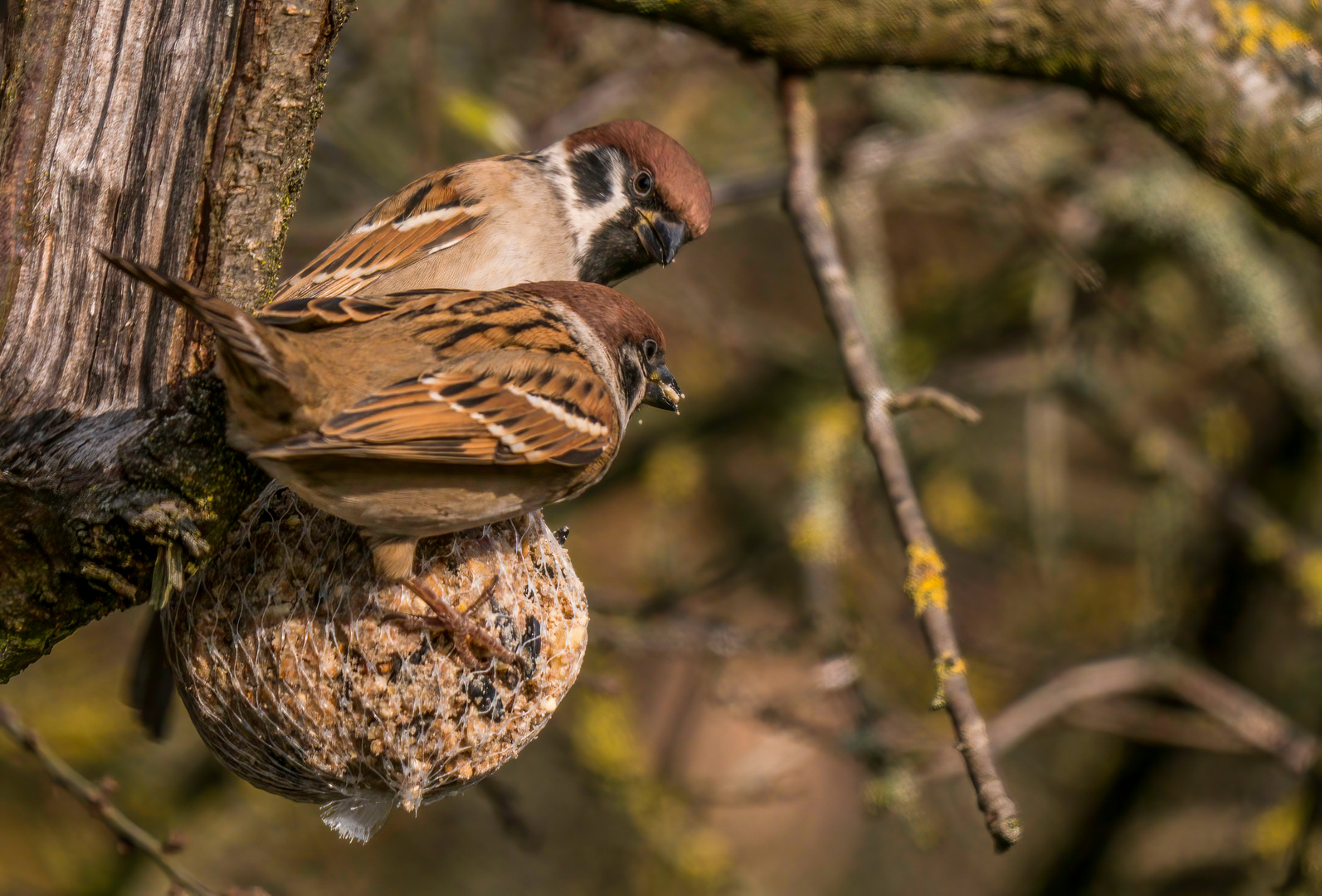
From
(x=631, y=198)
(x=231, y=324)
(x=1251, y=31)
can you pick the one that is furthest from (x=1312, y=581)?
(x=231, y=324)

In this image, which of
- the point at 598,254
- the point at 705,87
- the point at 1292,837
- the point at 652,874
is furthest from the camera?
the point at 705,87

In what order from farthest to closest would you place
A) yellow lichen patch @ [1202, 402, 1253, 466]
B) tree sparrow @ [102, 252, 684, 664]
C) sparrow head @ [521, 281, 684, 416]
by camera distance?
yellow lichen patch @ [1202, 402, 1253, 466]
sparrow head @ [521, 281, 684, 416]
tree sparrow @ [102, 252, 684, 664]

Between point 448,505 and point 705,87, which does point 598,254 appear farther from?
point 705,87

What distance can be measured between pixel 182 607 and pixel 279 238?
2.56 ft

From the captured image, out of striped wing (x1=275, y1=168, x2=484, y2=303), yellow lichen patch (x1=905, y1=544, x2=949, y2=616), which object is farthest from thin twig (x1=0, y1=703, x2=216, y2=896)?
yellow lichen patch (x1=905, y1=544, x2=949, y2=616)

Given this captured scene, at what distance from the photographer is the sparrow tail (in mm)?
1826

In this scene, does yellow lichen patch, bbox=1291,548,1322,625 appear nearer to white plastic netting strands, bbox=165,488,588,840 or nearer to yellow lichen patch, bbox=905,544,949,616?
yellow lichen patch, bbox=905,544,949,616

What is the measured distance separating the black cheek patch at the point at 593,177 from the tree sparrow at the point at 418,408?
782mm

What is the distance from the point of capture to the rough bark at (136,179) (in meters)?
2.20

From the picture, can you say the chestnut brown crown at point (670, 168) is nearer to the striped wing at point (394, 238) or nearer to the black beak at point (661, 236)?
the black beak at point (661, 236)

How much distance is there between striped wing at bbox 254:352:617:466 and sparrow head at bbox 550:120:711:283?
0.86 meters

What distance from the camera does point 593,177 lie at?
3.61m

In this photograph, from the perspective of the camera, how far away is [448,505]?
2.31 metres

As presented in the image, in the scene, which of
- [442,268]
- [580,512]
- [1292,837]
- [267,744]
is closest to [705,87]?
[580,512]
